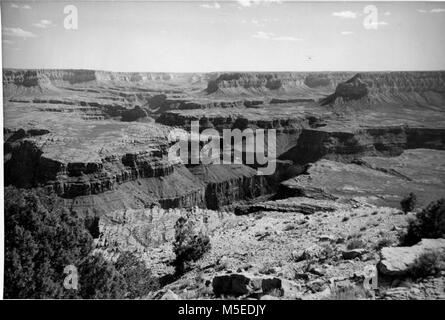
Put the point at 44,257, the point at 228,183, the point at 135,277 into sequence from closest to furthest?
1. the point at 44,257
2. the point at 135,277
3. the point at 228,183

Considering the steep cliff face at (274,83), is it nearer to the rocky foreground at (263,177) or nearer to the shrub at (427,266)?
the rocky foreground at (263,177)

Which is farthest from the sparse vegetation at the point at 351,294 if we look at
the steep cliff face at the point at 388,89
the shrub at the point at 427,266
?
the steep cliff face at the point at 388,89

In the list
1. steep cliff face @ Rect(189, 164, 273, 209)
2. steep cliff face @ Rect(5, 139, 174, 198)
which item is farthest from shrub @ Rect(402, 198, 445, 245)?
steep cliff face @ Rect(189, 164, 273, 209)

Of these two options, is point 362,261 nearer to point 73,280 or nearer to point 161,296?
point 161,296

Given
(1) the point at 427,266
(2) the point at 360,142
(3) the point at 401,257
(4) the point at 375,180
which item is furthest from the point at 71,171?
(2) the point at 360,142

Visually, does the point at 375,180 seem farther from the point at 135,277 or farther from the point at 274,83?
the point at 274,83

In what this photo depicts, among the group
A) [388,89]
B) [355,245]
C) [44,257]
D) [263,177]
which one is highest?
[388,89]
